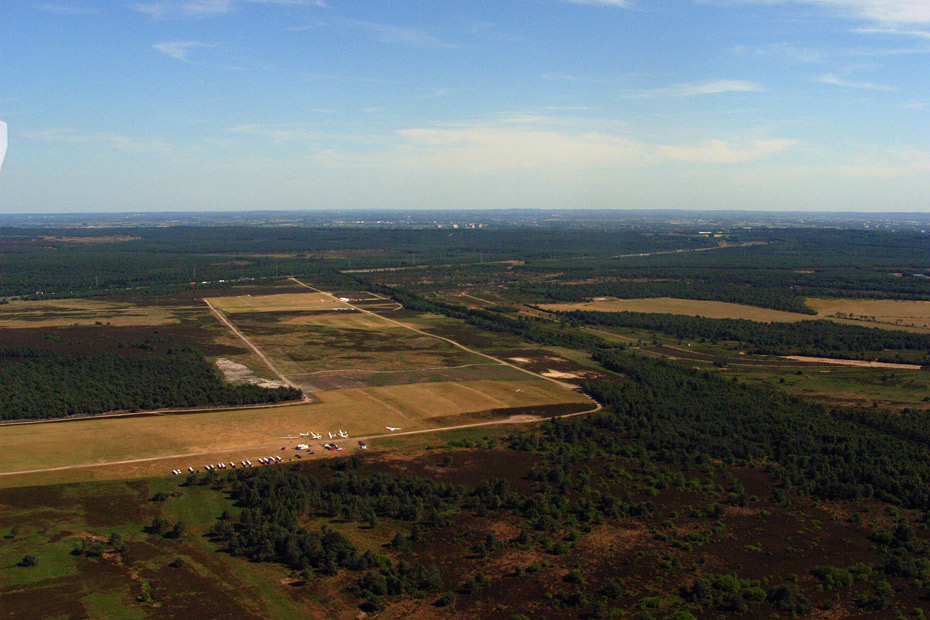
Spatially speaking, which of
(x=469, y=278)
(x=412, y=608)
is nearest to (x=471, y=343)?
(x=412, y=608)

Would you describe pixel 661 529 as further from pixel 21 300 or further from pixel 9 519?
pixel 21 300

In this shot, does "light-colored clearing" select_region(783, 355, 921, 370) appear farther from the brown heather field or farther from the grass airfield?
the grass airfield

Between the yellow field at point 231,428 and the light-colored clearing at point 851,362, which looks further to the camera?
the light-colored clearing at point 851,362

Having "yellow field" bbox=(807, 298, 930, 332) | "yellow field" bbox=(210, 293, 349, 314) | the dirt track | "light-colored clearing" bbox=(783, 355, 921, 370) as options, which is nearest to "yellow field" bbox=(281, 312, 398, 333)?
"yellow field" bbox=(210, 293, 349, 314)

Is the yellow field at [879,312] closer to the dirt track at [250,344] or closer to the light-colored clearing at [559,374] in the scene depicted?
the light-colored clearing at [559,374]

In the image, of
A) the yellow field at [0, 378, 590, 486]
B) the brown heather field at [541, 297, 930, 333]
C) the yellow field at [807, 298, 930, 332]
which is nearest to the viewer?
the yellow field at [0, 378, 590, 486]

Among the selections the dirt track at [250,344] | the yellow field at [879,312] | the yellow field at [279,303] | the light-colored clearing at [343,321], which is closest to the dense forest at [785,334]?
the yellow field at [879,312]
